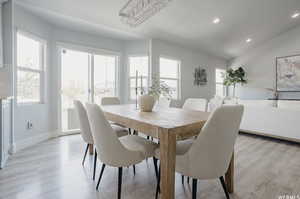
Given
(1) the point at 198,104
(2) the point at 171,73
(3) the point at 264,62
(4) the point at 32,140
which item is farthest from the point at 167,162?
(3) the point at 264,62

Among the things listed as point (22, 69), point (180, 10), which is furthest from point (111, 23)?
point (22, 69)

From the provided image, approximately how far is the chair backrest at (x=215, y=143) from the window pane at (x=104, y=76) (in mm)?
3589

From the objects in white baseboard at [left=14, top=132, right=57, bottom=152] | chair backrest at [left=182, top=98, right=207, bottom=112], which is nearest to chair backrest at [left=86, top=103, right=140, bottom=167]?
chair backrest at [left=182, top=98, right=207, bottom=112]

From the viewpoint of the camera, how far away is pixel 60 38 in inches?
148

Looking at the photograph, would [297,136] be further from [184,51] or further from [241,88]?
[241,88]

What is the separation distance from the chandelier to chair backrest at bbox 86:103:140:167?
6.16 ft

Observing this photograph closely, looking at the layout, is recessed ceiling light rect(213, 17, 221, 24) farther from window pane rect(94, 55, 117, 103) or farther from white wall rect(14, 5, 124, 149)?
white wall rect(14, 5, 124, 149)

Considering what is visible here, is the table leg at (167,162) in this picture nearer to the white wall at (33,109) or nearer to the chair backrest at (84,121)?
the chair backrest at (84,121)

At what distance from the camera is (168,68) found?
17.0 feet

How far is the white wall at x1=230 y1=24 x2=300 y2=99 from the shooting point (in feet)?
19.2

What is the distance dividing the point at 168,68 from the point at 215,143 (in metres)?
4.14

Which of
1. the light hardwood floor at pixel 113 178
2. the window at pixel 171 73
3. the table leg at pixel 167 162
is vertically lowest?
the light hardwood floor at pixel 113 178

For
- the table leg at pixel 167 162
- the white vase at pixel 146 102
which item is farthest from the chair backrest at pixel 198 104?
the table leg at pixel 167 162

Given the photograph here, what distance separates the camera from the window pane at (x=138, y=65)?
477 cm
